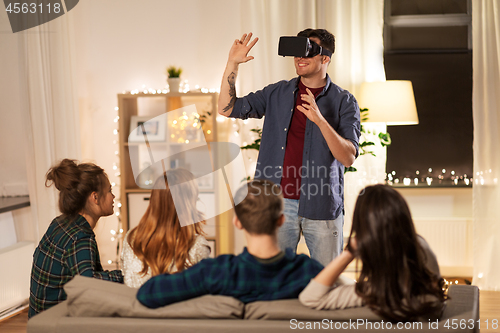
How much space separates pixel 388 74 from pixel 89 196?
266 centimetres

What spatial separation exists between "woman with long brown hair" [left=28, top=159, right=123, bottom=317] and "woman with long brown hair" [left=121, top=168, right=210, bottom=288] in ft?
0.64

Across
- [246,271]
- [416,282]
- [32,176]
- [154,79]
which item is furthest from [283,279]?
[154,79]

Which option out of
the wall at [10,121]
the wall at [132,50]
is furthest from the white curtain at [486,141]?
the wall at [10,121]

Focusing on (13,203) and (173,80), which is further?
(173,80)

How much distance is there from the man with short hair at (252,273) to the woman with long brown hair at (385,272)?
7 cm

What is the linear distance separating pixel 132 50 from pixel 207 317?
9.62 ft

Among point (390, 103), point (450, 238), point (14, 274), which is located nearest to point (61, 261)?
point (14, 274)

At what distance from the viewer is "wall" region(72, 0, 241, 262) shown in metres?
3.55

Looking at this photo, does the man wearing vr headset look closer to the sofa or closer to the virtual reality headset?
the virtual reality headset

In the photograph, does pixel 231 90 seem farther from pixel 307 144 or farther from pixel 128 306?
pixel 128 306

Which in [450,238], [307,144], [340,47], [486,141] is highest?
[340,47]

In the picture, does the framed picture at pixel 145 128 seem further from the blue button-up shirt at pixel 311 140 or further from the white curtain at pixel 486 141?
the white curtain at pixel 486 141

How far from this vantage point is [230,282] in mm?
1138

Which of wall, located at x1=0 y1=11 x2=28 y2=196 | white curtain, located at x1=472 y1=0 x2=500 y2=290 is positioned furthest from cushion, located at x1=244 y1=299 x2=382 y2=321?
wall, located at x1=0 y1=11 x2=28 y2=196
